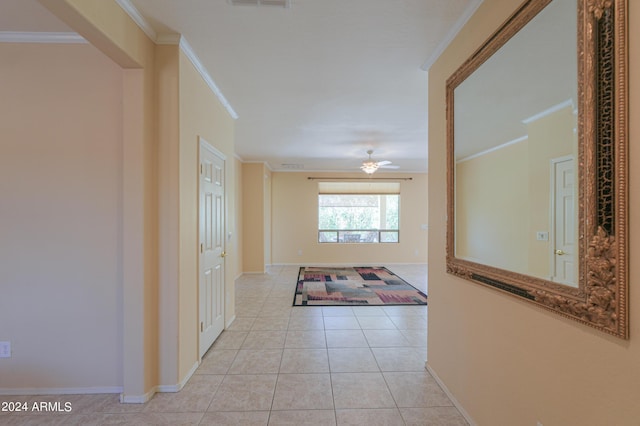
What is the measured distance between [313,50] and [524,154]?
1703mm

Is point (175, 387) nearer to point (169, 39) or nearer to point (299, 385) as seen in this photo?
point (299, 385)

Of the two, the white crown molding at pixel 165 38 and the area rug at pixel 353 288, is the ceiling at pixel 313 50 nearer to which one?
the white crown molding at pixel 165 38

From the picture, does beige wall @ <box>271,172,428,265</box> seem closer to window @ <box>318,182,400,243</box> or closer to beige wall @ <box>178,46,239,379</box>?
window @ <box>318,182,400,243</box>

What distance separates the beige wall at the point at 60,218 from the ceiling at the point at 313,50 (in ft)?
1.23

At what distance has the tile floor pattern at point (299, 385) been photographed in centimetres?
183

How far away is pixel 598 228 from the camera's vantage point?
0.95 meters

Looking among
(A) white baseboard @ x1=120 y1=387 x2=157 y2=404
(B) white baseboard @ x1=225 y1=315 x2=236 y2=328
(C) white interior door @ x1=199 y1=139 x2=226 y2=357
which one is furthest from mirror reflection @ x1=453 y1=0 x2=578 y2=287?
(B) white baseboard @ x1=225 y1=315 x2=236 y2=328

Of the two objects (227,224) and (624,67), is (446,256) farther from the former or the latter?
(227,224)

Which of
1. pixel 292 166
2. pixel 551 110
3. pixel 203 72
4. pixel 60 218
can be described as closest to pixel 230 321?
pixel 60 218

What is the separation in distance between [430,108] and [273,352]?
9.12 feet

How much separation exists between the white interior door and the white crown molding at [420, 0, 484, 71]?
2159mm

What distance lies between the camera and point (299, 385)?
7.21 feet

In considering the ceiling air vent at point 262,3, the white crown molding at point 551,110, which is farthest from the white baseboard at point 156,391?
the white crown molding at point 551,110

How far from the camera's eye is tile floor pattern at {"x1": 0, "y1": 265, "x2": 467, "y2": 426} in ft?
6.02
